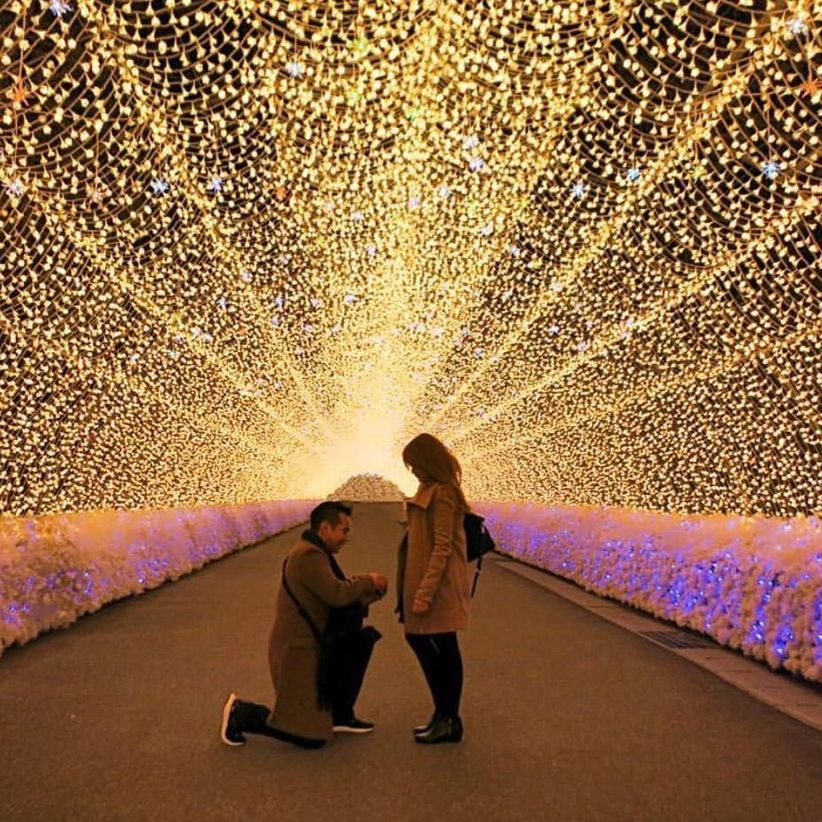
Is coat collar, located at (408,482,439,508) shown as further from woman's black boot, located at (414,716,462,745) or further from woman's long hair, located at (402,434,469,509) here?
woman's black boot, located at (414,716,462,745)

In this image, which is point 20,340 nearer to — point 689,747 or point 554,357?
point 689,747

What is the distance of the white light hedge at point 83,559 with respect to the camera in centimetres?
873

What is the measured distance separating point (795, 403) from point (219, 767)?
10433 millimetres

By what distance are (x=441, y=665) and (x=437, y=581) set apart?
45 centimetres

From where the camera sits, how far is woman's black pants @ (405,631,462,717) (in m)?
5.35

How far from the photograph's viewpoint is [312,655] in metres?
5.22

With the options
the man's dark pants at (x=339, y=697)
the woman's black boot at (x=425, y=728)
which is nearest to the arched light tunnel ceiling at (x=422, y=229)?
the man's dark pants at (x=339, y=697)

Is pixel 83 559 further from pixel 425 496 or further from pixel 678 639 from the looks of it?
pixel 425 496

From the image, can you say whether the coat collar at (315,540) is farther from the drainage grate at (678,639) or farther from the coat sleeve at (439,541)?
the drainage grate at (678,639)

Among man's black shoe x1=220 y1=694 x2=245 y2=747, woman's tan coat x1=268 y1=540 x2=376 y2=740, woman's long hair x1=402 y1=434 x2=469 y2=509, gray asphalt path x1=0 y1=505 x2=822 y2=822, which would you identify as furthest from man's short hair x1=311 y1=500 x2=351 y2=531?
gray asphalt path x1=0 y1=505 x2=822 y2=822

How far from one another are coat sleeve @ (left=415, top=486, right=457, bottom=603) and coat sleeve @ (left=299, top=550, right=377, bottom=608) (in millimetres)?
258

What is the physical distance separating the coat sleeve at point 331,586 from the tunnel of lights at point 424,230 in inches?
172

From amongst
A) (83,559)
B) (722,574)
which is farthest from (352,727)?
(83,559)

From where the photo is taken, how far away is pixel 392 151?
1209cm
